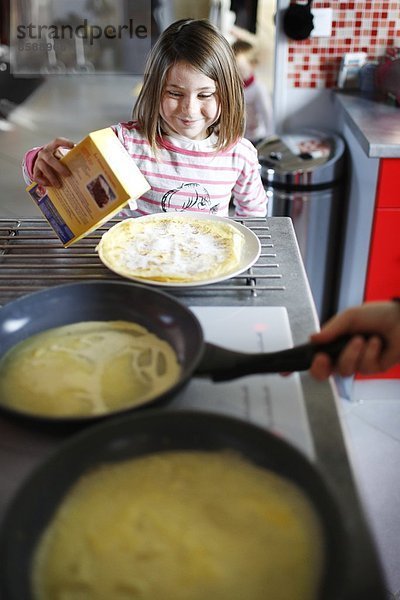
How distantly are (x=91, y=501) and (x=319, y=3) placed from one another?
7.23 ft

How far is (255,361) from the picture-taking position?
0.80 metres

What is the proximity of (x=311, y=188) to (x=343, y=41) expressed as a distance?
23.9 inches

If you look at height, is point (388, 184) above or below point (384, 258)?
above

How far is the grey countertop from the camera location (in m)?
1.91

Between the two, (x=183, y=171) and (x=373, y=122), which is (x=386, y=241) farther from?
(x=183, y=171)

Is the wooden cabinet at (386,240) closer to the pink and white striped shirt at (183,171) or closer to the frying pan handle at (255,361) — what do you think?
the pink and white striped shirt at (183,171)

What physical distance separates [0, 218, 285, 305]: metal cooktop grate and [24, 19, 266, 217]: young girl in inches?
10.1

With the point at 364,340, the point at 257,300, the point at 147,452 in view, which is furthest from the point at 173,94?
the point at 147,452

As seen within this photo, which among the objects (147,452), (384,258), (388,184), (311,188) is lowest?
(384,258)

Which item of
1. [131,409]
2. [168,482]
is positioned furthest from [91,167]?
[168,482]

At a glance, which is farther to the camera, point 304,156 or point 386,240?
point 304,156

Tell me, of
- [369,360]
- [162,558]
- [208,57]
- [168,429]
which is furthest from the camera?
[208,57]

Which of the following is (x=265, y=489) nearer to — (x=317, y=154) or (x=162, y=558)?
(x=162, y=558)

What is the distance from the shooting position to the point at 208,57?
1.51 metres
